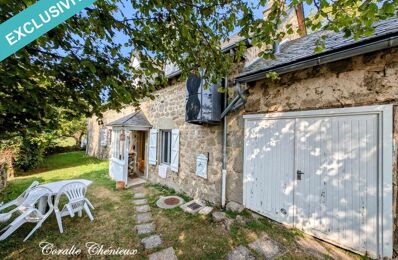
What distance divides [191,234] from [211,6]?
3.93 metres

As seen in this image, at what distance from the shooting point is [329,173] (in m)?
3.20

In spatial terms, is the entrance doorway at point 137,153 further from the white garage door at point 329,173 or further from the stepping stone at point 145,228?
the white garage door at point 329,173

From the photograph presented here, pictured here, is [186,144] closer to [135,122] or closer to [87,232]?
[135,122]

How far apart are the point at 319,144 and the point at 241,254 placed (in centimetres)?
239

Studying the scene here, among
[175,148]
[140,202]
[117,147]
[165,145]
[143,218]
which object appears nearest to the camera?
[143,218]

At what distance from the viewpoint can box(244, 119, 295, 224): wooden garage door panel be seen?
374cm

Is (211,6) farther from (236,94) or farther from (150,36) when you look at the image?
(236,94)

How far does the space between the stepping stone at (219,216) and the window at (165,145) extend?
11.1 feet

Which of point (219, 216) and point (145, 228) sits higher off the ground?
point (219, 216)

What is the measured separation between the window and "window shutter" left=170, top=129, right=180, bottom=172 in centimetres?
57

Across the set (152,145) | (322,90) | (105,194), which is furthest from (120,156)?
(322,90)

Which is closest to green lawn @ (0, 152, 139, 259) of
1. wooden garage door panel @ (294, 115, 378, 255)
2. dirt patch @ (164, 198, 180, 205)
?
dirt patch @ (164, 198, 180, 205)

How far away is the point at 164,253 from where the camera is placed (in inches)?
118

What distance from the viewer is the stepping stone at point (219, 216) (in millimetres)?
4067
